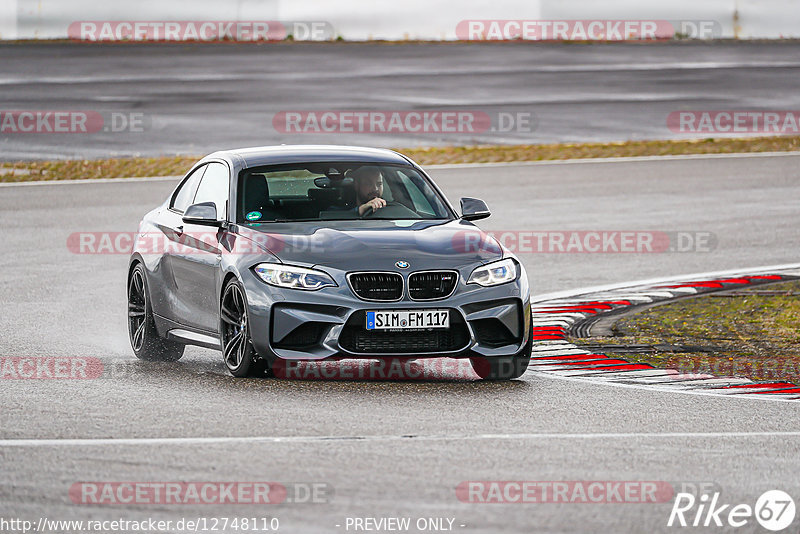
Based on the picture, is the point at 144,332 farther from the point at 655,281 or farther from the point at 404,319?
the point at 655,281

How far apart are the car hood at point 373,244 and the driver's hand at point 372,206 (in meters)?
0.22

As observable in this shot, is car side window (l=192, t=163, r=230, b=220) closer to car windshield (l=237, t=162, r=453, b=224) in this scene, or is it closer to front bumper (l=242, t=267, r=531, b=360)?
car windshield (l=237, t=162, r=453, b=224)

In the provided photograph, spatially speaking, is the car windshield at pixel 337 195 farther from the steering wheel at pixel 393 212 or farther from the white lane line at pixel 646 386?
the white lane line at pixel 646 386

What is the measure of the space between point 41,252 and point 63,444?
9947 mm

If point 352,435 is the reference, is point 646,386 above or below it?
below

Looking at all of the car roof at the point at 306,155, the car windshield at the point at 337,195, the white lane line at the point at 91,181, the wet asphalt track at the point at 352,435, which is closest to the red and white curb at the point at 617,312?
the wet asphalt track at the point at 352,435

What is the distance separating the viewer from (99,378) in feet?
35.8

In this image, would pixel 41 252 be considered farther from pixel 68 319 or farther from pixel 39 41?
pixel 39 41

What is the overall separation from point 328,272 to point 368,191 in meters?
1.39

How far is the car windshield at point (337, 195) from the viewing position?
11367 millimetres

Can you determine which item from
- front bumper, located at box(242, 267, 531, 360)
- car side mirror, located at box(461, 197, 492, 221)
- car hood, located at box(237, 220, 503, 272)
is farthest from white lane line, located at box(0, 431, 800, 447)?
car side mirror, located at box(461, 197, 492, 221)

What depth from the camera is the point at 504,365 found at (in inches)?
431

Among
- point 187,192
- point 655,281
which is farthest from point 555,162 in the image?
point 187,192

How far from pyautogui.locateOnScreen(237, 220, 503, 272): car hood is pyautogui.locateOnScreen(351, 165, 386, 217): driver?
26 centimetres
